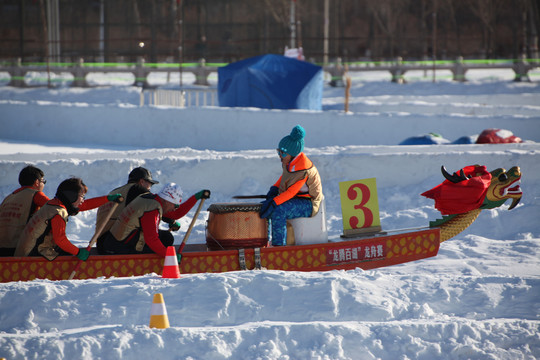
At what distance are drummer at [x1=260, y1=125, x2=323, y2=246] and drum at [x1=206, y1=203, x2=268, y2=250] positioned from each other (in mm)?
132

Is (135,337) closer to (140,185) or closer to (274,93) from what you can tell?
(140,185)

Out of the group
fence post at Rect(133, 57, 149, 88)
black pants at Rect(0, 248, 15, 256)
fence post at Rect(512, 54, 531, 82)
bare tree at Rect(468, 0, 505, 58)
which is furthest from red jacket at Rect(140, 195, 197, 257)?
bare tree at Rect(468, 0, 505, 58)

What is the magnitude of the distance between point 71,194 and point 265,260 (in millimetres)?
2033

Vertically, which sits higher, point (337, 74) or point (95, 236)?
point (337, 74)

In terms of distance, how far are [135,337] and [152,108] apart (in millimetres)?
11876

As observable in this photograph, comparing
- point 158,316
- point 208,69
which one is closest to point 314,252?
point 158,316

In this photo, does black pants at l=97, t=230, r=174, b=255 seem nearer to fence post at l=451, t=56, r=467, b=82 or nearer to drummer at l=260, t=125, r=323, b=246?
drummer at l=260, t=125, r=323, b=246

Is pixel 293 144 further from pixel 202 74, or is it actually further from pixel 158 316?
pixel 202 74

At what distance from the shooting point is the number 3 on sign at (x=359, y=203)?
7.95 meters

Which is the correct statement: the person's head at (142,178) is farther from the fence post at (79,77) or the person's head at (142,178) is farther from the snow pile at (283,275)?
the fence post at (79,77)

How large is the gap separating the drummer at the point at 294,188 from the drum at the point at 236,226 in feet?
0.43

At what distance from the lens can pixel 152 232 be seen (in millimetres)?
7223

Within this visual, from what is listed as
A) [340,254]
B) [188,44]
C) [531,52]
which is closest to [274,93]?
[340,254]

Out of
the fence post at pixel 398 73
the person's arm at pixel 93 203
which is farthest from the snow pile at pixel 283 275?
the fence post at pixel 398 73
